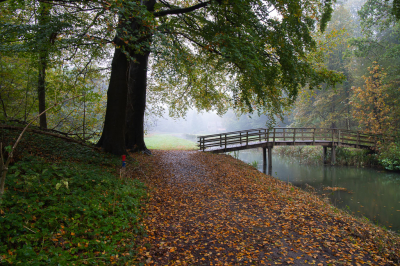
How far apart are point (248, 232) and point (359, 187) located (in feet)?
32.7

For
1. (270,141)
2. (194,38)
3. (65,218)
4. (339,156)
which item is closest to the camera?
(65,218)

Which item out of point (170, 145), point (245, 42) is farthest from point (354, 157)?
point (170, 145)

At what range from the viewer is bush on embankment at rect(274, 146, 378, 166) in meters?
17.0

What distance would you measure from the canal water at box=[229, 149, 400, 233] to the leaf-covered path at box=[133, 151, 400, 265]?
318 centimetres

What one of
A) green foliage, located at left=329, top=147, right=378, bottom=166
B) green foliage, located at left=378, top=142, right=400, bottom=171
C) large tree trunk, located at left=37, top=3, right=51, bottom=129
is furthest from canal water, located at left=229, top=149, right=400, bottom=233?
large tree trunk, located at left=37, top=3, right=51, bottom=129

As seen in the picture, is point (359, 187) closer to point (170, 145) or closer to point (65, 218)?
point (65, 218)

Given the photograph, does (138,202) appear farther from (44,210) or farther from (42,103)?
(42,103)

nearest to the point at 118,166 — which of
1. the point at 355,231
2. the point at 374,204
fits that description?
the point at 355,231

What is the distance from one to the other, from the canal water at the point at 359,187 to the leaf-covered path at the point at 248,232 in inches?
125

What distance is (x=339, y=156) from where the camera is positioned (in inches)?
725

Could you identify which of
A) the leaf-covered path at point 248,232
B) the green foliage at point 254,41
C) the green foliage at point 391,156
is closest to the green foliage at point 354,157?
the green foliage at point 391,156

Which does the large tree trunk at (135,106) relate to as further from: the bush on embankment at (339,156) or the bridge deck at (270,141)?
the bush on embankment at (339,156)

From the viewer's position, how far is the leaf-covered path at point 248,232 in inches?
145

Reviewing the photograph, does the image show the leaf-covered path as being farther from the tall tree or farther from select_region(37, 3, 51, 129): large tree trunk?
select_region(37, 3, 51, 129): large tree trunk
